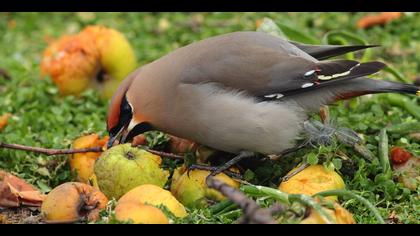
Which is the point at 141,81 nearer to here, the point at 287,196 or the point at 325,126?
the point at 325,126

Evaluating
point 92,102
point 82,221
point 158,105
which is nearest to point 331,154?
point 158,105

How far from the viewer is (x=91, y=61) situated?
6.66 m

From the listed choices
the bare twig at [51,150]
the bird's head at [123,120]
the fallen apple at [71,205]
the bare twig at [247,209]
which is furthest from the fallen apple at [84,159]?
the bare twig at [247,209]

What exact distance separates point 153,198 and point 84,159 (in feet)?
3.72

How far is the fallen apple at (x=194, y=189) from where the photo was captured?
464 centimetres

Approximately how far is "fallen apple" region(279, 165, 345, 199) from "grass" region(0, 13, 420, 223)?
0.39ft

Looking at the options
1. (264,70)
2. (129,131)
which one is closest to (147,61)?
(129,131)

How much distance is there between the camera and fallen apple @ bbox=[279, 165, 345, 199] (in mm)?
4527

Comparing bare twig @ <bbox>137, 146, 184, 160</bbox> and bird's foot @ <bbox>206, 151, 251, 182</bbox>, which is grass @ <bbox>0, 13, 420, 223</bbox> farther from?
bare twig @ <bbox>137, 146, 184, 160</bbox>

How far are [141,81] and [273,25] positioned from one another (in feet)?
4.40

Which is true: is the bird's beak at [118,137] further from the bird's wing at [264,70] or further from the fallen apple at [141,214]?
the fallen apple at [141,214]

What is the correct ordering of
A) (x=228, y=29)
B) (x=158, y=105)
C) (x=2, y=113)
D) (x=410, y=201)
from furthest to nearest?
(x=228, y=29), (x=2, y=113), (x=158, y=105), (x=410, y=201)

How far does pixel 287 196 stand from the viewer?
163 inches

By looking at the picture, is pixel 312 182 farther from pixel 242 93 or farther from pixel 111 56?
pixel 111 56
